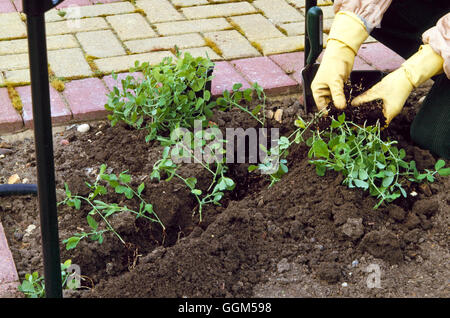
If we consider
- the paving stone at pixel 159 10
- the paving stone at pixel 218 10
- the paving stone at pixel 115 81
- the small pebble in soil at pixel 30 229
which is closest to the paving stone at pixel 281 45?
the paving stone at pixel 218 10

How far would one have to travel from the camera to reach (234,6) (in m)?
3.85

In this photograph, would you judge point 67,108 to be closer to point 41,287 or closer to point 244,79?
point 244,79

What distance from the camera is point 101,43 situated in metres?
3.43

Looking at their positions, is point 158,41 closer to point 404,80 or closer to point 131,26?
point 131,26

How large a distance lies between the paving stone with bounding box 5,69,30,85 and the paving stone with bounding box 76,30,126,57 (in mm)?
352

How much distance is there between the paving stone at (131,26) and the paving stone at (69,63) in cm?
29

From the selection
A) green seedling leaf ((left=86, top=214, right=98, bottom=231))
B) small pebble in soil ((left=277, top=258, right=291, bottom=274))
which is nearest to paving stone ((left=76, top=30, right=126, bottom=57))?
green seedling leaf ((left=86, top=214, right=98, bottom=231))

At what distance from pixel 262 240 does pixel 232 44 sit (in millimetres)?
1615

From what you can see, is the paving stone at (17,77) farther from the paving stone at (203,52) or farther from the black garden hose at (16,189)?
the black garden hose at (16,189)

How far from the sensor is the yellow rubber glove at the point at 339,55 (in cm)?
251

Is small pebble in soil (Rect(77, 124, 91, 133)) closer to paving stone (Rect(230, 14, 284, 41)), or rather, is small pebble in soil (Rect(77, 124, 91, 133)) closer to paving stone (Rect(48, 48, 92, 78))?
paving stone (Rect(48, 48, 92, 78))

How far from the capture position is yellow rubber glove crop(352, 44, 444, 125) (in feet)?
7.87

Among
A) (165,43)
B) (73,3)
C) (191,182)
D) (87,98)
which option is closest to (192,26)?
(165,43)

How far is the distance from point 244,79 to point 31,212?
1.22m
